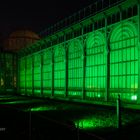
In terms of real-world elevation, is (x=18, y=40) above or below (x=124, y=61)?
above

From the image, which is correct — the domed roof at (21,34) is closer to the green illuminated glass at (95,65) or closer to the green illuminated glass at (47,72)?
the green illuminated glass at (47,72)

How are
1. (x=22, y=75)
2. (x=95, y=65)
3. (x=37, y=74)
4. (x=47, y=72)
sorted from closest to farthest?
(x=95, y=65)
(x=47, y=72)
(x=37, y=74)
(x=22, y=75)

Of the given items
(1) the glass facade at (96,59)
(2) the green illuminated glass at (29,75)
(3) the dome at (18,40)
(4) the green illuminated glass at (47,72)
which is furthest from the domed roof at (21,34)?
(4) the green illuminated glass at (47,72)

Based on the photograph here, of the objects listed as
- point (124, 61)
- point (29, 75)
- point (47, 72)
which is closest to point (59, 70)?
point (47, 72)

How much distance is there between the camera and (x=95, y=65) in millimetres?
34312

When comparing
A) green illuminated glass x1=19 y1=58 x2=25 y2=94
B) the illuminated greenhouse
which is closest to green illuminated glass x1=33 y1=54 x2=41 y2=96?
the illuminated greenhouse

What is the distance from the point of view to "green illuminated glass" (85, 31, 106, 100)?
32922mm

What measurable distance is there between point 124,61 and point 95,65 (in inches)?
224

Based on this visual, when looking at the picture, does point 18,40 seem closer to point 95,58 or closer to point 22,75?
point 22,75

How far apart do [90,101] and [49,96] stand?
45.4 feet

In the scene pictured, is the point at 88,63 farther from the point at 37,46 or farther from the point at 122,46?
the point at 37,46

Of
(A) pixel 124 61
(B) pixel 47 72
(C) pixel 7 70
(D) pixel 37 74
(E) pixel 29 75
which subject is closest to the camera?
(A) pixel 124 61

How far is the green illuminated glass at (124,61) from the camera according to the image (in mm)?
27875

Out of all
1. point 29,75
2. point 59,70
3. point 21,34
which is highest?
point 21,34
